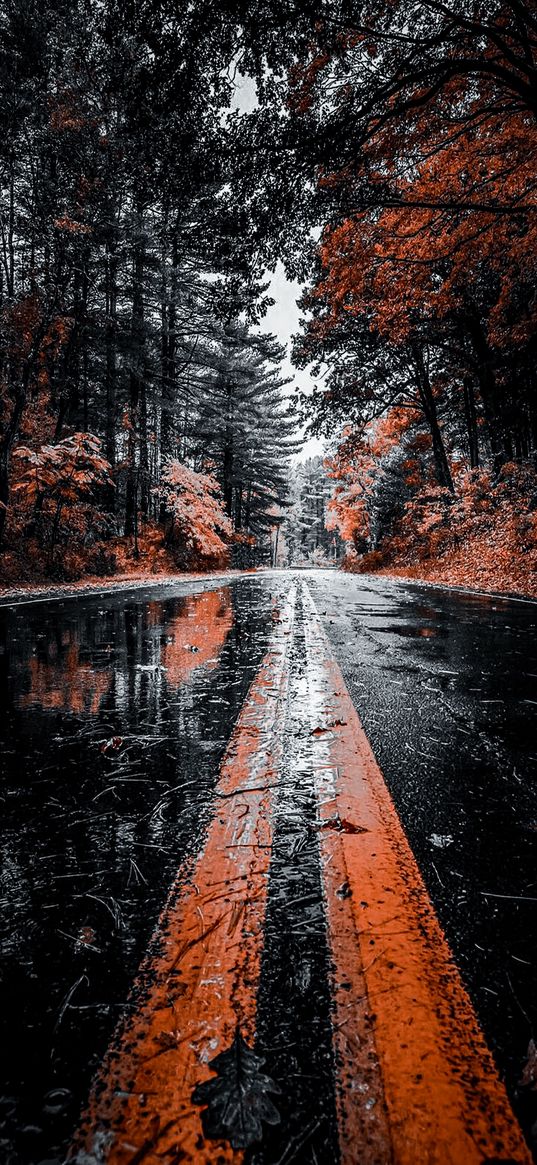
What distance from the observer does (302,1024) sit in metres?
0.87

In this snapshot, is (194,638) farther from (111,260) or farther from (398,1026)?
(111,260)

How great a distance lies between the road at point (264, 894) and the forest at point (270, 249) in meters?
7.12

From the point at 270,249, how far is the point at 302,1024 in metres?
8.92

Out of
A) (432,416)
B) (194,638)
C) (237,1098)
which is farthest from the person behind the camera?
(432,416)

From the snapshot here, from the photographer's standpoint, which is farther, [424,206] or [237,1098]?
[424,206]

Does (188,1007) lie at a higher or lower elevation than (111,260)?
lower

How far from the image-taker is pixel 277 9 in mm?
5340

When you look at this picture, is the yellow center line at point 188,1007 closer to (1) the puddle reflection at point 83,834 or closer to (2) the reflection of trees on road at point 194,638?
(1) the puddle reflection at point 83,834

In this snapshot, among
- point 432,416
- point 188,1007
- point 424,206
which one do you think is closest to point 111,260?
point 424,206

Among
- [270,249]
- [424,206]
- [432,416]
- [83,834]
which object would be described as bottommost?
[83,834]

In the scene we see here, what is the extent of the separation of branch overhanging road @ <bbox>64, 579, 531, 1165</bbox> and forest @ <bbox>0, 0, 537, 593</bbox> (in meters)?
7.85

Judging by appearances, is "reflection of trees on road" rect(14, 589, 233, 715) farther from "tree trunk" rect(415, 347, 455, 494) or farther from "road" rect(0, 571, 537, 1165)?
"tree trunk" rect(415, 347, 455, 494)

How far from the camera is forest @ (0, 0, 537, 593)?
5.93 meters

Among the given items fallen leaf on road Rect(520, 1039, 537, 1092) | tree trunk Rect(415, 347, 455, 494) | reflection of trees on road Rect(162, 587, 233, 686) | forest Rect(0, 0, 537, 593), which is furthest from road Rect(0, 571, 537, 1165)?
tree trunk Rect(415, 347, 455, 494)
